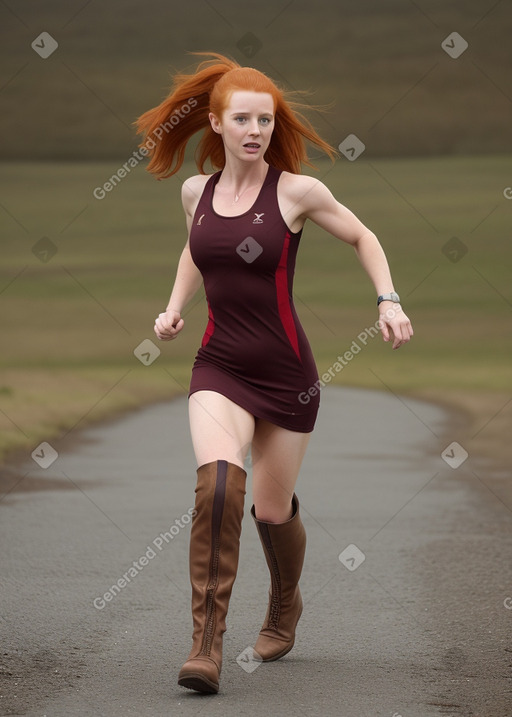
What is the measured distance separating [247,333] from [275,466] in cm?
54

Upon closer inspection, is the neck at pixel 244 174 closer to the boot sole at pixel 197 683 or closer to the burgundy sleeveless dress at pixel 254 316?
the burgundy sleeveless dress at pixel 254 316

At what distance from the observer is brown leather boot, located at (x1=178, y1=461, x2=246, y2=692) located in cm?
482

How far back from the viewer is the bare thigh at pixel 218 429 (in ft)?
16.2

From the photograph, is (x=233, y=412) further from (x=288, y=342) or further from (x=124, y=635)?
(x=124, y=635)

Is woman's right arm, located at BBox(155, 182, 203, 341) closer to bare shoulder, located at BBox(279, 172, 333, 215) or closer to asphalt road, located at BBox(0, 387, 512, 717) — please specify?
bare shoulder, located at BBox(279, 172, 333, 215)

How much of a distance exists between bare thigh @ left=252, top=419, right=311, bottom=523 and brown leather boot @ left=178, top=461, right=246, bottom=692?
31 cm

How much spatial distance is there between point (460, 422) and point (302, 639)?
9.66 meters

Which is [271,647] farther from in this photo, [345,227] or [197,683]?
[345,227]

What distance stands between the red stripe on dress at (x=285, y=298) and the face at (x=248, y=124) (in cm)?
36

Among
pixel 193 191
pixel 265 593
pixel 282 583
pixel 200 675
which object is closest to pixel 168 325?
pixel 193 191

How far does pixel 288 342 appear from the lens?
5.16m

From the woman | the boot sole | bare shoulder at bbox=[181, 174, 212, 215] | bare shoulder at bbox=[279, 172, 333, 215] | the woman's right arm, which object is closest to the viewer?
the boot sole

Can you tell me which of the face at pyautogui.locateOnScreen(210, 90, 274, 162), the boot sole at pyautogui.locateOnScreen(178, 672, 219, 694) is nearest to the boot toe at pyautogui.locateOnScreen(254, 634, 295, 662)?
the boot sole at pyautogui.locateOnScreen(178, 672, 219, 694)

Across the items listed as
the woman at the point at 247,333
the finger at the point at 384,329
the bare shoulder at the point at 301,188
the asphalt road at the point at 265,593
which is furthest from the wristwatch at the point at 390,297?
the asphalt road at the point at 265,593
